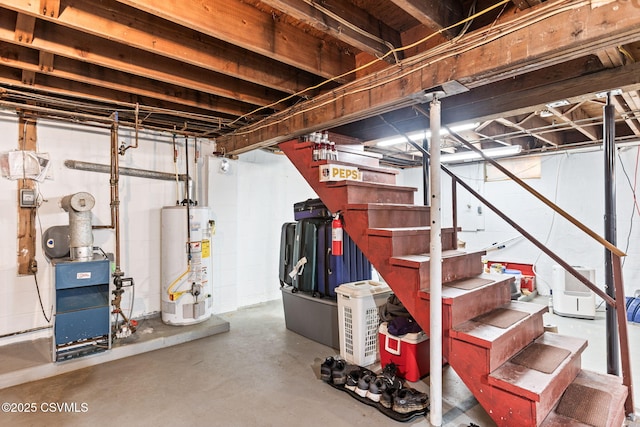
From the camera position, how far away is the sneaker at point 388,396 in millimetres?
2354

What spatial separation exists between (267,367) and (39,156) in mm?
3247

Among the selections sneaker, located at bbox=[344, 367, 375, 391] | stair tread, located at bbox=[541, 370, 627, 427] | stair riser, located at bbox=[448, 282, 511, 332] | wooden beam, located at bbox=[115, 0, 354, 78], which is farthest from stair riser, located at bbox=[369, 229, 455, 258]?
wooden beam, located at bbox=[115, 0, 354, 78]

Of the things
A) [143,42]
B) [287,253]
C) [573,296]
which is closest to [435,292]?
[287,253]

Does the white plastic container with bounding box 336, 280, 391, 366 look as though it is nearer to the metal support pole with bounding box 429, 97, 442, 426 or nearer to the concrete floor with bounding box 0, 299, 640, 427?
the concrete floor with bounding box 0, 299, 640, 427

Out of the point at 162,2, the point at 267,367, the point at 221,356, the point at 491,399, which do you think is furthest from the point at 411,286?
the point at 162,2

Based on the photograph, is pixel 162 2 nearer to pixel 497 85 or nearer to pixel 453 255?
pixel 497 85

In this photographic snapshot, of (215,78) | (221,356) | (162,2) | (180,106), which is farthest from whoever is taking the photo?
(180,106)

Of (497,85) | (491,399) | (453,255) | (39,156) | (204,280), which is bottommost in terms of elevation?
(491,399)

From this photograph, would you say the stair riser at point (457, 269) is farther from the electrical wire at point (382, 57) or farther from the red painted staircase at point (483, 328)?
the electrical wire at point (382, 57)

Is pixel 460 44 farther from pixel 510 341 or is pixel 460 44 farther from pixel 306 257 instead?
pixel 306 257

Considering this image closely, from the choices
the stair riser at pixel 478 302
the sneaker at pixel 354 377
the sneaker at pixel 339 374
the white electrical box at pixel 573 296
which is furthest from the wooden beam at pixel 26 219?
the white electrical box at pixel 573 296

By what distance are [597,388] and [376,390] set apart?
145 cm

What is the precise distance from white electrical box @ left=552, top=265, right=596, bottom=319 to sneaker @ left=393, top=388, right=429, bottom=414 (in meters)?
3.57

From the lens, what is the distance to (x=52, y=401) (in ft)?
8.21
